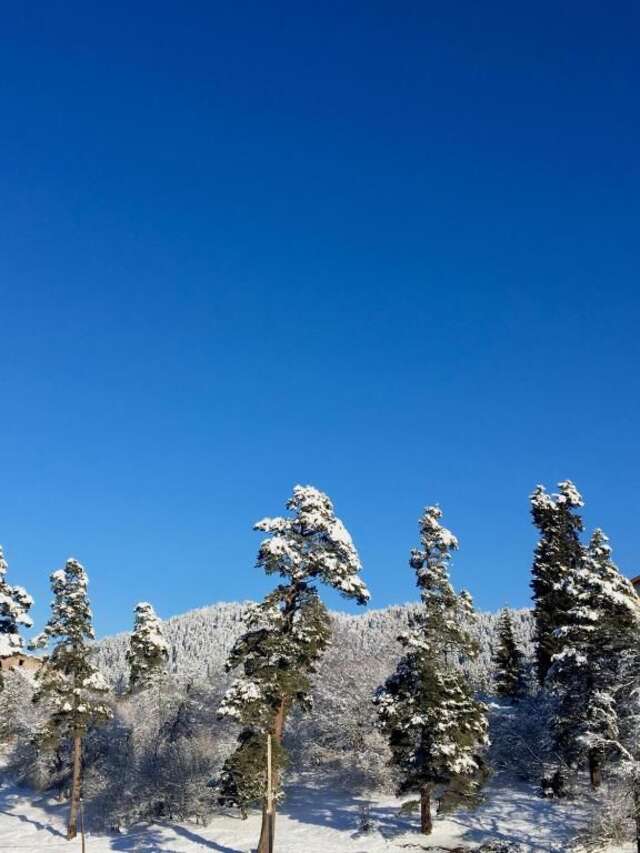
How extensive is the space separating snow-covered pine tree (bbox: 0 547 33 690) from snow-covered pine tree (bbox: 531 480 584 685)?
3133cm

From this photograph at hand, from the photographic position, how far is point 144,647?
206ft

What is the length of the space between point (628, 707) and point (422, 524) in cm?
1355

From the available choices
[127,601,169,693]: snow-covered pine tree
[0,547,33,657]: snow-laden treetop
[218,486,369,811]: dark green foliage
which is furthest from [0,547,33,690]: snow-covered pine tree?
[127,601,169,693]: snow-covered pine tree

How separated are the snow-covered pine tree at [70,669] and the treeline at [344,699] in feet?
0.30

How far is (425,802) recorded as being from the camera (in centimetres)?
3203

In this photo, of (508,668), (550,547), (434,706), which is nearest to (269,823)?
(434,706)

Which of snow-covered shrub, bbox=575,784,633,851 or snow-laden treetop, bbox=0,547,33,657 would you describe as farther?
snow-laden treetop, bbox=0,547,33,657

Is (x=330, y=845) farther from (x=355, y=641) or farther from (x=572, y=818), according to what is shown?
(x=355, y=641)

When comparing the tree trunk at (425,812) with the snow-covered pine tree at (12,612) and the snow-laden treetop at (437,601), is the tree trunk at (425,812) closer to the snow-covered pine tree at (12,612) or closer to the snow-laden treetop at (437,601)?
the snow-laden treetop at (437,601)

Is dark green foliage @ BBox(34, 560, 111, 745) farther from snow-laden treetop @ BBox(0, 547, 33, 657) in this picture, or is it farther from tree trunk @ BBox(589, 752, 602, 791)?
tree trunk @ BBox(589, 752, 602, 791)

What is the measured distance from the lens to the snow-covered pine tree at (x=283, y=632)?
28.1 m

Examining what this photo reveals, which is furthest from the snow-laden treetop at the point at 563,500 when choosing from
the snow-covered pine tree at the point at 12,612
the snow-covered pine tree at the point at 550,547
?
the snow-covered pine tree at the point at 12,612

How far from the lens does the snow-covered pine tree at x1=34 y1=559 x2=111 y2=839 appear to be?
4209cm

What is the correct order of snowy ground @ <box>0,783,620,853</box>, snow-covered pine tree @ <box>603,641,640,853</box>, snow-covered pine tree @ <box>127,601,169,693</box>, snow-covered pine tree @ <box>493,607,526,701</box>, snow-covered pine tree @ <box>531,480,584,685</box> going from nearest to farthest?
snow-covered pine tree @ <box>603,641,640,853</box>, snowy ground @ <box>0,783,620,853</box>, snow-covered pine tree @ <box>531,480,584,685</box>, snow-covered pine tree @ <box>127,601,169,693</box>, snow-covered pine tree @ <box>493,607,526,701</box>
